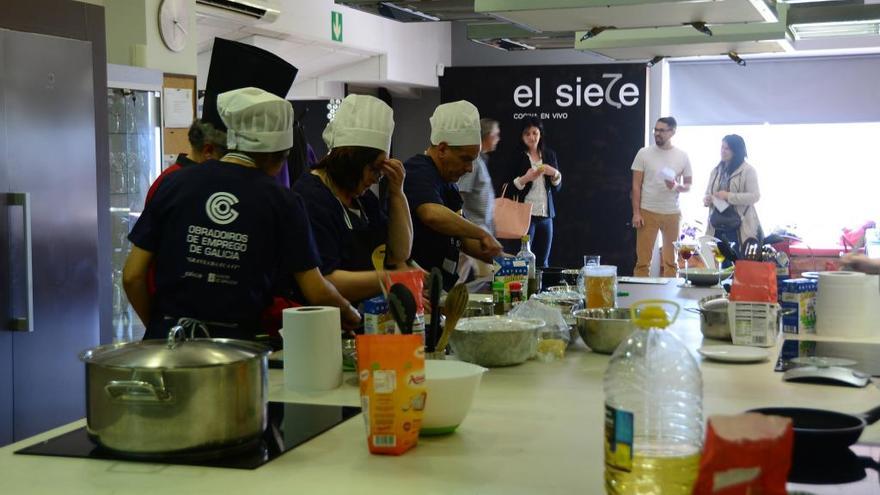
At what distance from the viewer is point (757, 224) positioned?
8.35 m

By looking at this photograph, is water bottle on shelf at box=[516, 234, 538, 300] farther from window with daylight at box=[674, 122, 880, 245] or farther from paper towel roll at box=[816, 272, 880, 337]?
window with daylight at box=[674, 122, 880, 245]

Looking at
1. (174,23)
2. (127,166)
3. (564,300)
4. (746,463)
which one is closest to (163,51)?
(174,23)

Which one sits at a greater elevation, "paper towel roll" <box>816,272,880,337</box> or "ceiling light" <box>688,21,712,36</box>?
"ceiling light" <box>688,21,712,36</box>

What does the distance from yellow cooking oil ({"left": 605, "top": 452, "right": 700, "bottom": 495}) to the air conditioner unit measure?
5250 mm

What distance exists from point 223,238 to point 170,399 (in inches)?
37.0

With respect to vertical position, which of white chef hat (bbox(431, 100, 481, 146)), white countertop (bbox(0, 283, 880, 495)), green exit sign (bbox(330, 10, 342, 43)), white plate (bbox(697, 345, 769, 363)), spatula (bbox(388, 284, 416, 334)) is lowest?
white countertop (bbox(0, 283, 880, 495))

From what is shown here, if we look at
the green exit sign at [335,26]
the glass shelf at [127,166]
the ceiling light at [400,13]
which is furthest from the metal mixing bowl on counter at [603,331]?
the green exit sign at [335,26]

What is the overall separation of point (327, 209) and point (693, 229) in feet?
25.1

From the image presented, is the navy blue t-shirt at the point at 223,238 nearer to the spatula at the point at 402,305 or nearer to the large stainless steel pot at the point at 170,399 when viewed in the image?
the spatula at the point at 402,305

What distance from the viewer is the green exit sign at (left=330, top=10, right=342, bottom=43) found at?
25.8 ft

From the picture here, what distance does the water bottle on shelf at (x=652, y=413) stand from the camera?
1297 mm

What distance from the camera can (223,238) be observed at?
8.09 ft

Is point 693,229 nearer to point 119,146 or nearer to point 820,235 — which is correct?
point 820,235

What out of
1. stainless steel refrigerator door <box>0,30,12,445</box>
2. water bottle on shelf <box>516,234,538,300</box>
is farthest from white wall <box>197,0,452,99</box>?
water bottle on shelf <box>516,234,538,300</box>
